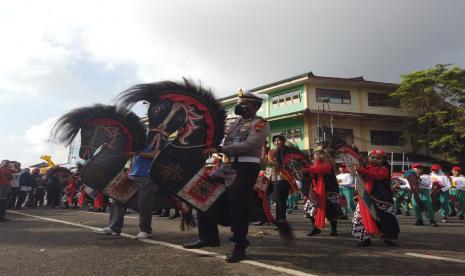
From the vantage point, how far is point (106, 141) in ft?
22.7

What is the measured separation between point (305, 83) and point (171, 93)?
29980 mm

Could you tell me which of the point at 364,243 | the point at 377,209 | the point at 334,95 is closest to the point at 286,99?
the point at 334,95

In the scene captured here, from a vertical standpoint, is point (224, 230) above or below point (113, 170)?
below

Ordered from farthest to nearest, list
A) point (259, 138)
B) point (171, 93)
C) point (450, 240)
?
point (450, 240)
point (171, 93)
point (259, 138)

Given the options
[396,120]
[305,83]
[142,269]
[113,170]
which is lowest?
[142,269]

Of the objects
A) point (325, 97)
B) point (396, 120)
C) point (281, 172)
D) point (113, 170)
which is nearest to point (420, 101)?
point (396, 120)

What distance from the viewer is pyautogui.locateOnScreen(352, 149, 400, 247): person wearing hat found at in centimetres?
613

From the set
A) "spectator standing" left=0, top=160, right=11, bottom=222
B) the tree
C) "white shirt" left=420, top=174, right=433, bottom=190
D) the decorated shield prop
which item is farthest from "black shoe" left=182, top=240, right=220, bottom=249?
the tree

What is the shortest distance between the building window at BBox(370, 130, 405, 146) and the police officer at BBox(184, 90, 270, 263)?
32.7m

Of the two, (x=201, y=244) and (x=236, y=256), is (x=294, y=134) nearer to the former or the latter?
(x=201, y=244)

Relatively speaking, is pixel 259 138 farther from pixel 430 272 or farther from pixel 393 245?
pixel 393 245

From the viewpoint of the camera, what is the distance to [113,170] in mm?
6910

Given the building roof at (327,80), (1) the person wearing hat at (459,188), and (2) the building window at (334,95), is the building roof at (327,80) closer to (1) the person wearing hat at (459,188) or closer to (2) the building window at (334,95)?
(2) the building window at (334,95)

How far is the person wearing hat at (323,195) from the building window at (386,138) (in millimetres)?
29394
